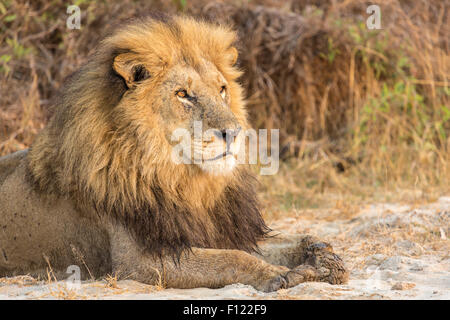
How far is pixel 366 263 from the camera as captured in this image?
466cm

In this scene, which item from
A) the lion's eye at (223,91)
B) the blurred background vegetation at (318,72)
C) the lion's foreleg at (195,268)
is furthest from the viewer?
the blurred background vegetation at (318,72)

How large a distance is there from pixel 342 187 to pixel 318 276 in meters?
3.99

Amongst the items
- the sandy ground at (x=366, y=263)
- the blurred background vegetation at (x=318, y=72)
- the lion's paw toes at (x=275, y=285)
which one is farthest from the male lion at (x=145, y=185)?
the blurred background vegetation at (x=318, y=72)

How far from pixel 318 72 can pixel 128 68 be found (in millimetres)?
5483

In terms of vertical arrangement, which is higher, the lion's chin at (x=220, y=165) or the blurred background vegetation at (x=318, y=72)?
the blurred background vegetation at (x=318, y=72)

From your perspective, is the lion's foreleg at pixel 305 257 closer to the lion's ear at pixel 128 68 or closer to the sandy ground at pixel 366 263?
the sandy ground at pixel 366 263

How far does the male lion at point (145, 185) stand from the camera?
3.96 metres

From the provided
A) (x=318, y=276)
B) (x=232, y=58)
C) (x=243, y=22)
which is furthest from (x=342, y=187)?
(x=318, y=276)

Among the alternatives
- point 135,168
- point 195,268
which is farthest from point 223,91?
point 195,268

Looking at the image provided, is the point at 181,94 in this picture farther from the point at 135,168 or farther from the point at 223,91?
the point at 135,168

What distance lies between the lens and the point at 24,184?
14.6 ft

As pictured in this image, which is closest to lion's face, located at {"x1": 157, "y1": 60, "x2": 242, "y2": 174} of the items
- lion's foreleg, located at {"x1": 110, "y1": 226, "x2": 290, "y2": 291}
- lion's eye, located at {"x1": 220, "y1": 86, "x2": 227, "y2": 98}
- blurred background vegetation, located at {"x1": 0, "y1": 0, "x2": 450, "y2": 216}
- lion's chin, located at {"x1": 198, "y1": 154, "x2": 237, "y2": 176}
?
lion's chin, located at {"x1": 198, "y1": 154, "x2": 237, "y2": 176}

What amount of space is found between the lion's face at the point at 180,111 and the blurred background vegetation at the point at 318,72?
12.9ft

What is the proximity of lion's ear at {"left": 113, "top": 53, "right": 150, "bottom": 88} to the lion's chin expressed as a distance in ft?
2.16
